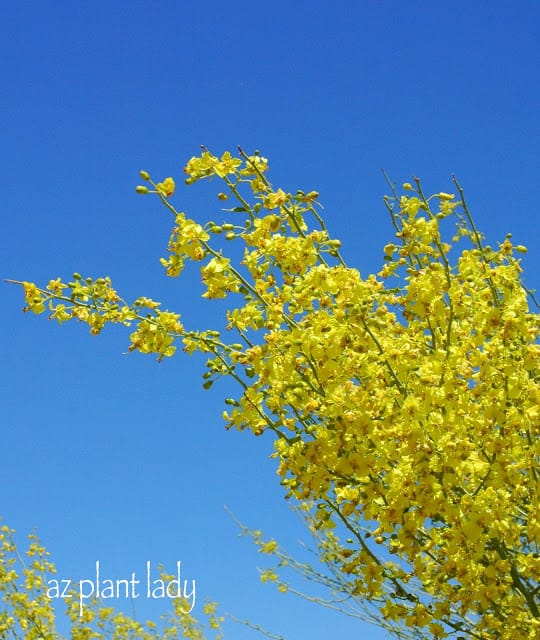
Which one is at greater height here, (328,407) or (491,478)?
(328,407)

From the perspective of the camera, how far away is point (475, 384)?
327 cm

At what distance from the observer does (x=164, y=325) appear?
11.3ft

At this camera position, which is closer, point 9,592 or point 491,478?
point 491,478

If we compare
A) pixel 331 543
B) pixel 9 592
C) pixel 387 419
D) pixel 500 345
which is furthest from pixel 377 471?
pixel 9 592

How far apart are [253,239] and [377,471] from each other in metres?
1.15

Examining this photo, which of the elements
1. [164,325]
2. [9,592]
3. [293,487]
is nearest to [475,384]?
[293,487]

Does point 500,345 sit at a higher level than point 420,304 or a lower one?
lower

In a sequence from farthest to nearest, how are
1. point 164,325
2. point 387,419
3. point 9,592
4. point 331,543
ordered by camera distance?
1. point 9,592
2. point 331,543
3. point 164,325
4. point 387,419

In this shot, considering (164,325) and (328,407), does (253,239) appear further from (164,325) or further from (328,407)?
(328,407)

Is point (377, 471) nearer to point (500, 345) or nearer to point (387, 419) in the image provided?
point (387, 419)

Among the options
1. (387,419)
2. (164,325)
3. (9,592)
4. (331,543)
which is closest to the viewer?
(387,419)

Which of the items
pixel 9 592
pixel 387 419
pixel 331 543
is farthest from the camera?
pixel 9 592

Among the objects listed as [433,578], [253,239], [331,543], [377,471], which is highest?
[253,239]

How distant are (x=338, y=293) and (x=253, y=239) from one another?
18.3 inches
